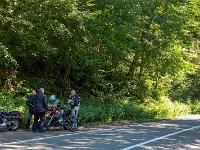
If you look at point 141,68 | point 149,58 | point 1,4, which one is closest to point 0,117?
point 1,4

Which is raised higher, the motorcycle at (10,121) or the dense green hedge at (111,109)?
the dense green hedge at (111,109)

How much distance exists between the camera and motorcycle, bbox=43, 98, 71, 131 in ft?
54.3

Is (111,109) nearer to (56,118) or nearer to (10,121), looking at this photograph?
(56,118)

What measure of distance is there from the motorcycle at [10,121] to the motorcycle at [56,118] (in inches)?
47.0

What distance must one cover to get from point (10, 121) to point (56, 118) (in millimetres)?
2184

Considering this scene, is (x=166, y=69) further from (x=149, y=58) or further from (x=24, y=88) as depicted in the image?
(x=24, y=88)

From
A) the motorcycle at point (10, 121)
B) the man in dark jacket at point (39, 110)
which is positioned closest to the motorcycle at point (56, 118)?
the man in dark jacket at point (39, 110)

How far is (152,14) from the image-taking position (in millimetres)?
31781

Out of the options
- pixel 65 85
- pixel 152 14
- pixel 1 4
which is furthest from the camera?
pixel 152 14

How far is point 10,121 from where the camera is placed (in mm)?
15414

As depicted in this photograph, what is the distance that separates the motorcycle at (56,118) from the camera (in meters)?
16.5

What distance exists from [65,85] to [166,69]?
10.1 metres

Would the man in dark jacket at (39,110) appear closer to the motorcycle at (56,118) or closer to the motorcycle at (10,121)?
the motorcycle at (56,118)

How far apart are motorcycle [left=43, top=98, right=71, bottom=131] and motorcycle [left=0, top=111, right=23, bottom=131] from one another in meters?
1.19
